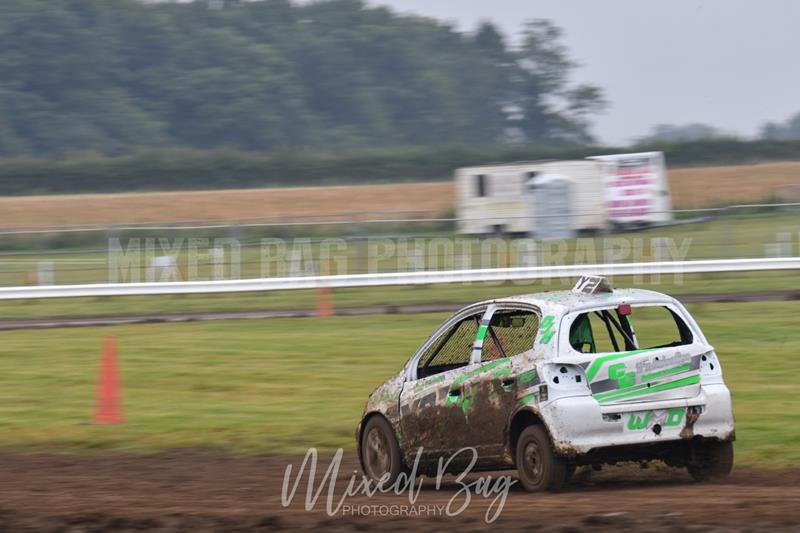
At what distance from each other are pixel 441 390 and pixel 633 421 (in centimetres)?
153

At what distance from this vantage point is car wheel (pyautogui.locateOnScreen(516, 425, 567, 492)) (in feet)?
25.7

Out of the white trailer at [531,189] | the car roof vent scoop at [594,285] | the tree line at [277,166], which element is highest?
the tree line at [277,166]

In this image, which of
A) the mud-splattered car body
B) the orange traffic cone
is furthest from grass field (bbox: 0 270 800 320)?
the mud-splattered car body

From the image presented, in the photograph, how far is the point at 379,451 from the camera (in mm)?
9375

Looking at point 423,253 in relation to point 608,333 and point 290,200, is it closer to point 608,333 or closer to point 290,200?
point 608,333

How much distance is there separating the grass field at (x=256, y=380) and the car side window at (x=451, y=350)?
2.60 metres

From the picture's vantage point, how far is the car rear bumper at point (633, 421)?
25.5 ft

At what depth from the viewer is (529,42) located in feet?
321

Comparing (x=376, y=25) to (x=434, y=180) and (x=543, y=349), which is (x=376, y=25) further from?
(x=543, y=349)

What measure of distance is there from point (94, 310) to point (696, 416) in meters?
22.0

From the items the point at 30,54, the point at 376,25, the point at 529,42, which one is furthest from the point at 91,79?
the point at 529,42

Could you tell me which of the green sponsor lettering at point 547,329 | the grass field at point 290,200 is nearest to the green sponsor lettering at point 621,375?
the green sponsor lettering at point 547,329

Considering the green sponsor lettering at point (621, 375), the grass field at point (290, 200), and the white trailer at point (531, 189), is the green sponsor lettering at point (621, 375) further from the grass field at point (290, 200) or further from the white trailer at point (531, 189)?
the grass field at point (290, 200)

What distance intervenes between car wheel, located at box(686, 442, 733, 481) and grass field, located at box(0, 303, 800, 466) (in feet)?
4.92
